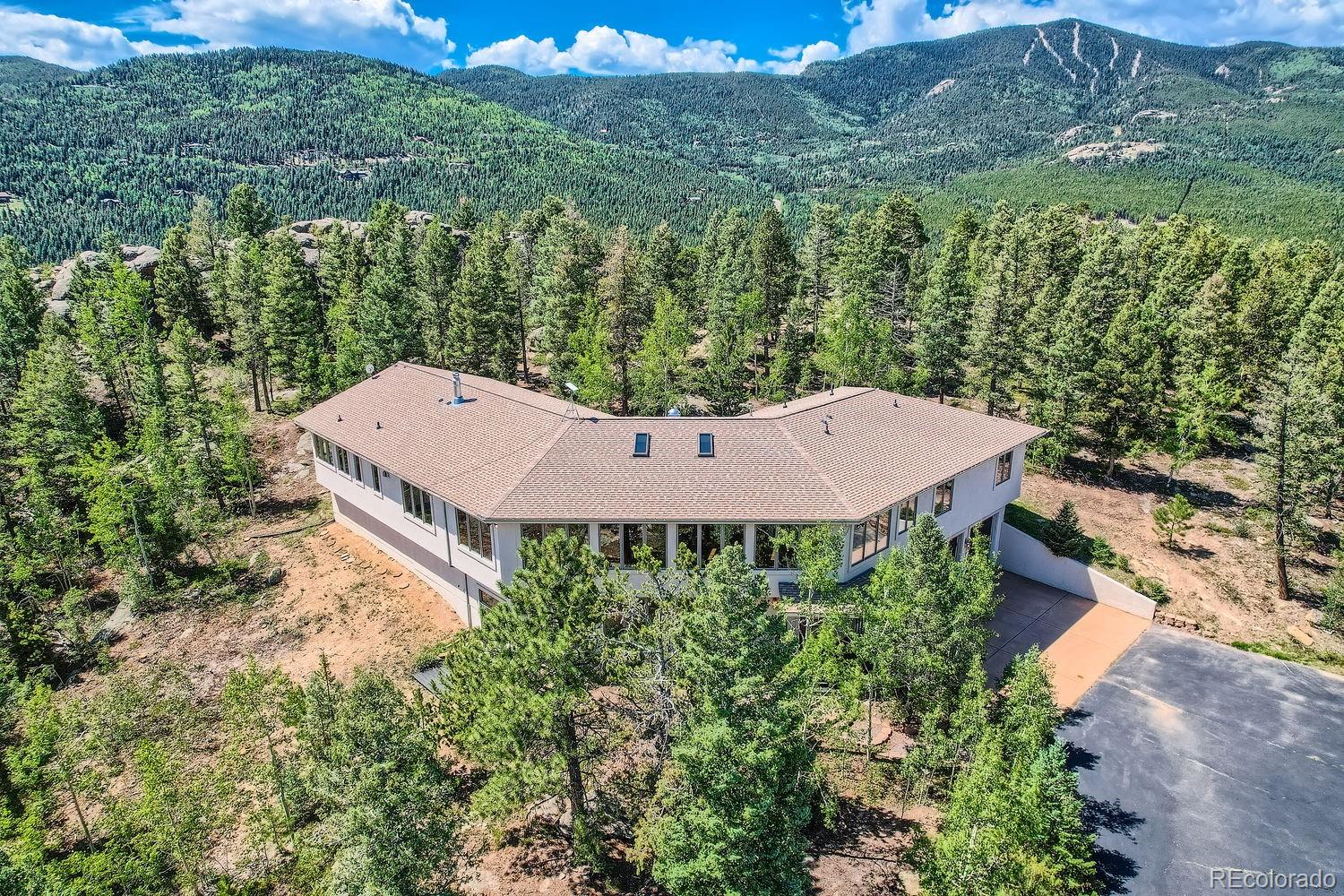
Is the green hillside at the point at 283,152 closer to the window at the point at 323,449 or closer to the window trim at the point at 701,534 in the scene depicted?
the window at the point at 323,449

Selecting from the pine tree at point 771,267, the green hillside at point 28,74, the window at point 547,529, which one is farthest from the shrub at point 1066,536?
the green hillside at point 28,74

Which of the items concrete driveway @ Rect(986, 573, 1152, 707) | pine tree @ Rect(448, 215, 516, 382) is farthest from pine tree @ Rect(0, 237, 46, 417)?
concrete driveway @ Rect(986, 573, 1152, 707)

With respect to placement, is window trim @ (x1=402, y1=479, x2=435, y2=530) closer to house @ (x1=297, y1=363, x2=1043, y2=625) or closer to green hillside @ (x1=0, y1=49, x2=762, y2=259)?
house @ (x1=297, y1=363, x2=1043, y2=625)

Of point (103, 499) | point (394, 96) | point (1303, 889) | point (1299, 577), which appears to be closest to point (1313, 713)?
point (1303, 889)

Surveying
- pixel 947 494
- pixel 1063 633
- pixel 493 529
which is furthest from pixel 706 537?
pixel 1063 633

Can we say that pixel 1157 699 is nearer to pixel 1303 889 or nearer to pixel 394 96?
pixel 1303 889
